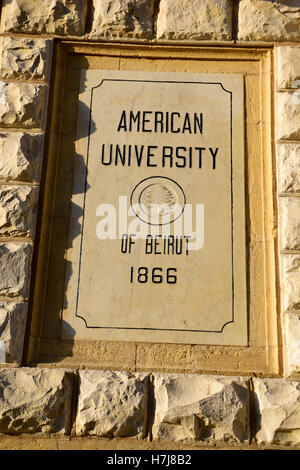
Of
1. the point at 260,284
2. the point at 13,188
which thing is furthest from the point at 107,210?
the point at 260,284

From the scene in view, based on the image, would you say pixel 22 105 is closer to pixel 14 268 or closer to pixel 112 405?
pixel 14 268

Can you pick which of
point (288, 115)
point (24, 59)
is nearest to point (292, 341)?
point (288, 115)

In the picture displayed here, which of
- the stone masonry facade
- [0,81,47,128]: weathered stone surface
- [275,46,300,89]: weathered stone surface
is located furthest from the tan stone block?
[275,46,300,89]: weathered stone surface

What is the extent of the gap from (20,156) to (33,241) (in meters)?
0.55

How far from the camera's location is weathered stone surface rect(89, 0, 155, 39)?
14.3 feet

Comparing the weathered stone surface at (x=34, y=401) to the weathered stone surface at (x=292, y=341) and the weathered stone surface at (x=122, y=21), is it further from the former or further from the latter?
the weathered stone surface at (x=122, y=21)

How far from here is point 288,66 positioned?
424cm

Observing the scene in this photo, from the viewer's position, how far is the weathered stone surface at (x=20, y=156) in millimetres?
4008

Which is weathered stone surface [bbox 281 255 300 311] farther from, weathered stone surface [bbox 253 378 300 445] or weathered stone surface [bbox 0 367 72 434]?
weathered stone surface [bbox 0 367 72 434]

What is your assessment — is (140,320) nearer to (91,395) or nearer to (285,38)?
(91,395)

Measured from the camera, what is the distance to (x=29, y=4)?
14.5ft

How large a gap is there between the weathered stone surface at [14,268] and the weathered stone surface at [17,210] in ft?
0.29

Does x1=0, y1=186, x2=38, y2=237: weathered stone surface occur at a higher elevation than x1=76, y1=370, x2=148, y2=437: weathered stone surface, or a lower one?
higher

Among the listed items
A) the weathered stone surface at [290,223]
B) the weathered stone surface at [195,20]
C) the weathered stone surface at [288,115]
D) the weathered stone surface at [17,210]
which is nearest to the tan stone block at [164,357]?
the weathered stone surface at [290,223]
